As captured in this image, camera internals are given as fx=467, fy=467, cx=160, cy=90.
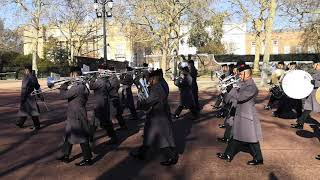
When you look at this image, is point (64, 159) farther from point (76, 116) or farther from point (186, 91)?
point (186, 91)

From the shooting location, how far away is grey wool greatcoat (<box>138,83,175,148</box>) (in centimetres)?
798

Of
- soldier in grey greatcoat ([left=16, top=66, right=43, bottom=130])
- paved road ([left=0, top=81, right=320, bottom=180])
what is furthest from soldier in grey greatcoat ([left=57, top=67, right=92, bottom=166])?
soldier in grey greatcoat ([left=16, top=66, right=43, bottom=130])

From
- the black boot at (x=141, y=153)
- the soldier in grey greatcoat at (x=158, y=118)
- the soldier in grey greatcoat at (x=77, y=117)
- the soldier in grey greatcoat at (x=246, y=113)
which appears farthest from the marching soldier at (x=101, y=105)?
the soldier in grey greatcoat at (x=246, y=113)

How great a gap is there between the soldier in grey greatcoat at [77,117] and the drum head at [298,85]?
4291mm

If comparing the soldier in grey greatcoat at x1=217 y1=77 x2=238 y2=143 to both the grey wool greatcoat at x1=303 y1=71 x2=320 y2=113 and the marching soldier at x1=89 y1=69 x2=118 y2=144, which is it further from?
the marching soldier at x1=89 y1=69 x2=118 y2=144

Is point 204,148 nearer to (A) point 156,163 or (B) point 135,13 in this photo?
(A) point 156,163

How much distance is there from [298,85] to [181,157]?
299cm

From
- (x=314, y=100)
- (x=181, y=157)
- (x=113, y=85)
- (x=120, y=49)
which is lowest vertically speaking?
(x=181, y=157)

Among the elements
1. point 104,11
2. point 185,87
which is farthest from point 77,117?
point 104,11

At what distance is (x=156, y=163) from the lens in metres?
8.27

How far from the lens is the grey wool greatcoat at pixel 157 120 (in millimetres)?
7980

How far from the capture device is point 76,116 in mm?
8047

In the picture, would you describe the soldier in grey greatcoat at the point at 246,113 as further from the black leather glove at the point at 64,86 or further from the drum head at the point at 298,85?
the black leather glove at the point at 64,86

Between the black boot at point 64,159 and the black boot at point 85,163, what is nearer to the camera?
the black boot at point 85,163
